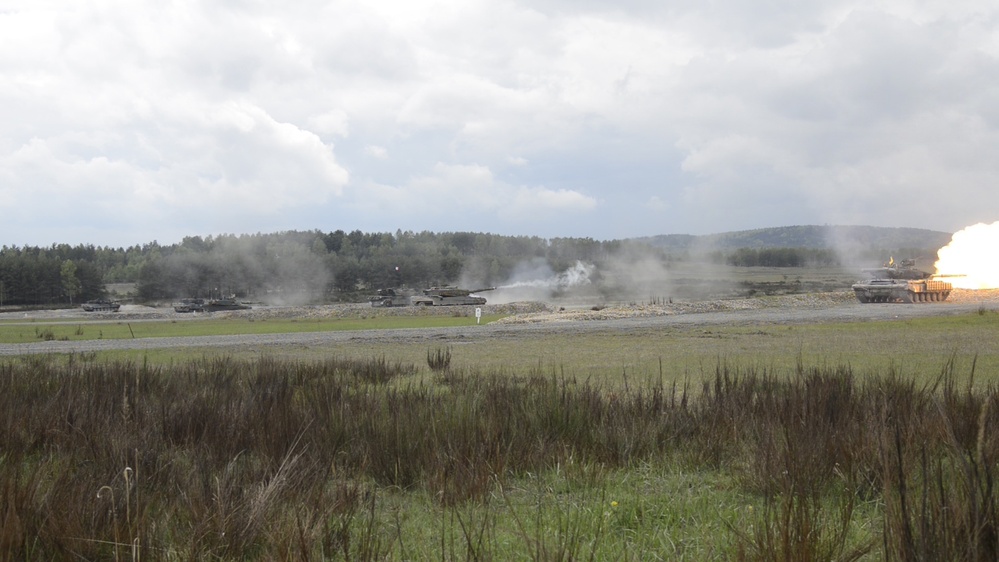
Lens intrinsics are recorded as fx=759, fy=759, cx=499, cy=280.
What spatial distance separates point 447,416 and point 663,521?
292 centimetres

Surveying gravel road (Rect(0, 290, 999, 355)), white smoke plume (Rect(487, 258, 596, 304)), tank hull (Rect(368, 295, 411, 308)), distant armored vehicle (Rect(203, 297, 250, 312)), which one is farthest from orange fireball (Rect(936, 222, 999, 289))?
distant armored vehicle (Rect(203, 297, 250, 312))

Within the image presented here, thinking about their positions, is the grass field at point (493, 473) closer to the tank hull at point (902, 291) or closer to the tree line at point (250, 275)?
the tank hull at point (902, 291)

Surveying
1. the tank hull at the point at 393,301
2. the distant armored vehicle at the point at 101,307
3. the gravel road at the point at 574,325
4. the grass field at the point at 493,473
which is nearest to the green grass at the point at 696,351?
the gravel road at the point at 574,325

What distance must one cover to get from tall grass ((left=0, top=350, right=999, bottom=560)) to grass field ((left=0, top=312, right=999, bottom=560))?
0.08 ft

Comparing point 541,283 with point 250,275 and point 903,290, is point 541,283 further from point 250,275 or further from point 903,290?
point 250,275

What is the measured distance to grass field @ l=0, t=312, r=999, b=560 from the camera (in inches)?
153

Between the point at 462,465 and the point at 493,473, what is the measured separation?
0.28m

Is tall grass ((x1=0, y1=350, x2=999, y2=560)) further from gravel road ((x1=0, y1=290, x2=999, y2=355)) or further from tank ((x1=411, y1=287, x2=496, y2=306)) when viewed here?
tank ((x1=411, y1=287, x2=496, y2=306))

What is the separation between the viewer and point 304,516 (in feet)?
A: 15.1

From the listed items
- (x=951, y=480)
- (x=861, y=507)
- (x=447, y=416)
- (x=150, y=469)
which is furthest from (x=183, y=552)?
(x=951, y=480)

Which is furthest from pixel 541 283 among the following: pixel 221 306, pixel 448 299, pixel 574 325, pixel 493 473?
pixel 493 473

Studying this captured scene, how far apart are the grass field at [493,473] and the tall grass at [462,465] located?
0.08 ft

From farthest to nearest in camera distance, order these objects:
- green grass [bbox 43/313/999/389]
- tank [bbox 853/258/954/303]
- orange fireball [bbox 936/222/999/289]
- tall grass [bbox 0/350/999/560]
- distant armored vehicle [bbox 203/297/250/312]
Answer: distant armored vehicle [bbox 203/297/250/312] → orange fireball [bbox 936/222/999/289] → tank [bbox 853/258/954/303] → green grass [bbox 43/313/999/389] → tall grass [bbox 0/350/999/560]

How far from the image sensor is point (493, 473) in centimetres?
573
